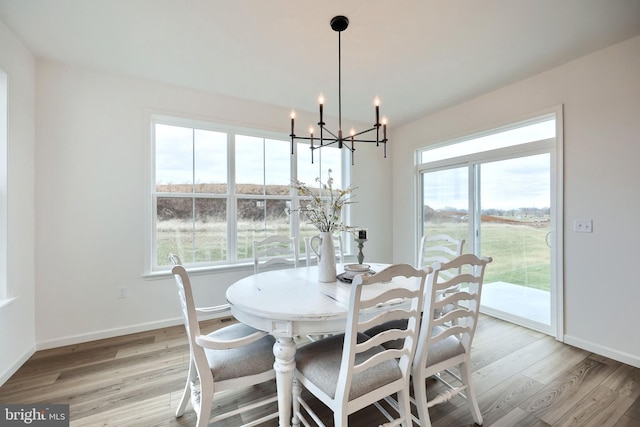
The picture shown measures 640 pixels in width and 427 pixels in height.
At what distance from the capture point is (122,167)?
9.24ft

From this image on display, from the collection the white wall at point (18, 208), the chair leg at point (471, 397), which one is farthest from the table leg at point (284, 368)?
the white wall at point (18, 208)

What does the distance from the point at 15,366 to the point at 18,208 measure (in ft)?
4.09

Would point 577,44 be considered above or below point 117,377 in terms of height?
above

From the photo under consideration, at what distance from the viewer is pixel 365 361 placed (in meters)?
1.28

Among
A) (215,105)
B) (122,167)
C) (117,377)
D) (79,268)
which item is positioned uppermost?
(215,105)

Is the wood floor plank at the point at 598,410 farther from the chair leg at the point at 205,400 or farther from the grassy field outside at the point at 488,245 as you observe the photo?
the chair leg at the point at 205,400

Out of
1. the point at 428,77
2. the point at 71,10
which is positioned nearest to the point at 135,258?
the point at 71,10

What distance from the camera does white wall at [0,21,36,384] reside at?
2.09 meters

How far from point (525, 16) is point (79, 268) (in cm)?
429

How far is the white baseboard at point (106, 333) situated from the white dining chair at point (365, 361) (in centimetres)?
209

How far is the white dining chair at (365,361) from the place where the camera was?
1187mm

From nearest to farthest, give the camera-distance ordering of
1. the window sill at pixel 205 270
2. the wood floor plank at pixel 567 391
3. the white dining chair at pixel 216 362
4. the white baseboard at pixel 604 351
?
the white dining chair at pixel 216 362, the wood floor plank at pixel 567 391, the white baseboard at pixel 604 351, the window sill at pixel 205 270

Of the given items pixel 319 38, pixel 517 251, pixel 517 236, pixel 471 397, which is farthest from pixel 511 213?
pixel 319 38

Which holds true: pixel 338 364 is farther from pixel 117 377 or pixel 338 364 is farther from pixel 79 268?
pixel 79 268
